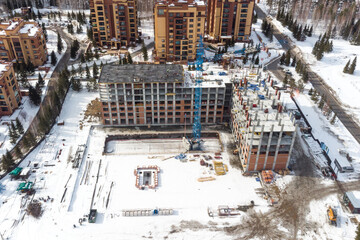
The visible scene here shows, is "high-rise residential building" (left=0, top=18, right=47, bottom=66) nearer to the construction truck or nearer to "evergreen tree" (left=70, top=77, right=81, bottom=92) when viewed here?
"evergreen tree" (left=70, top=77, right=81, bottom=92)

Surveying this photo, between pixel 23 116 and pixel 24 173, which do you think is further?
pixel 23 116

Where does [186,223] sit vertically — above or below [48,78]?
below

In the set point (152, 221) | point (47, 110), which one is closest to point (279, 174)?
point (152, 221)

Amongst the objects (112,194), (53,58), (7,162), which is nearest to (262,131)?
(112,194)

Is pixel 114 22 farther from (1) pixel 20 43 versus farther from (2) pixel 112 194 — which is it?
(2) pixel 112 194

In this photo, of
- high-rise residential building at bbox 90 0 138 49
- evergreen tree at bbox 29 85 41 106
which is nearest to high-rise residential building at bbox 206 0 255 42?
high-rise residential building at bbox 90 0 138 49

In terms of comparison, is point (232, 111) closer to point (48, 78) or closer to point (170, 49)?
point (170, 49)

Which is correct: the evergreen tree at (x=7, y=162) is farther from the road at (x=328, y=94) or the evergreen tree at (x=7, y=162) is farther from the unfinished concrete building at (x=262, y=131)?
the road at (x=328, y=94)
